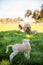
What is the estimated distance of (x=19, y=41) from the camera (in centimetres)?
261

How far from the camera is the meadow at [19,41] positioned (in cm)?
200

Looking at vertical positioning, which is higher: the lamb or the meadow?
the lamb

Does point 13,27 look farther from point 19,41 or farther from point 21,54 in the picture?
point 21,54

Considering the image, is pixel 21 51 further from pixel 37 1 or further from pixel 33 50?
pixel 37 1

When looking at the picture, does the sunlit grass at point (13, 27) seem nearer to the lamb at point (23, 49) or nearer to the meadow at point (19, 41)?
the meadow at point (19, 41)

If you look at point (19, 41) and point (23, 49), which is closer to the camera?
point (23, 49)

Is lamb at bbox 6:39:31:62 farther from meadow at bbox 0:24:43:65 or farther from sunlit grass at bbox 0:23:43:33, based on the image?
sunlit grass at bbox 0:23:43:33

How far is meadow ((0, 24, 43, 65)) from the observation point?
2000mm

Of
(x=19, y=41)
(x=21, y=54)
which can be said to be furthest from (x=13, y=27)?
(x=21, y=54)

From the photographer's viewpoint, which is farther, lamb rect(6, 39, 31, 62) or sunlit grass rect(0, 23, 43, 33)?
sunlit grass rect(0, 23, 43, 33)

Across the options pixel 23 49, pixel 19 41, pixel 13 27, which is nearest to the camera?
pixel 23 49

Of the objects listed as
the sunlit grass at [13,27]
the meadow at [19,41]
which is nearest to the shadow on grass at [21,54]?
the meadow at [19,41]

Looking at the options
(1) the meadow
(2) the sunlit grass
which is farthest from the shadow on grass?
(2) the sunlit grass

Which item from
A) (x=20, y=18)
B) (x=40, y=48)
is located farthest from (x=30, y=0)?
(x=40, y=48)
